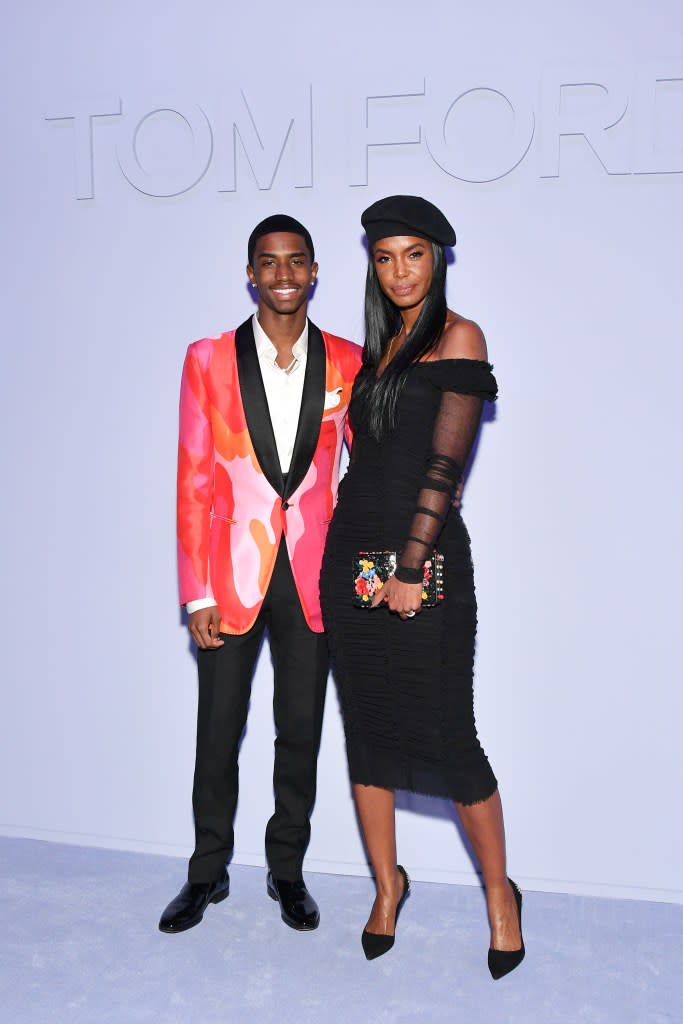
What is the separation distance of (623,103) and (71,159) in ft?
5.61

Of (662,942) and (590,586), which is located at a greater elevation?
(590,586)

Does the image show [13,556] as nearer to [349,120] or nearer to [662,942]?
[349,120]

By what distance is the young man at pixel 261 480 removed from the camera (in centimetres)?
276

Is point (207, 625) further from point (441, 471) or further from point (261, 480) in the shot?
point (441, 471)

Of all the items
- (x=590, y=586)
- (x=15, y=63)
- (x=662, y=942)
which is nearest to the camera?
(x=662, y=942)

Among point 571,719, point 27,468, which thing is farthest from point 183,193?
point 571,719

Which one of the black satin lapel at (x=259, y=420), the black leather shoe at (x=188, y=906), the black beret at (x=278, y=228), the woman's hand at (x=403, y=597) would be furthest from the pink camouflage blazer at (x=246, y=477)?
the black leather shoe at (x=188, y=906)

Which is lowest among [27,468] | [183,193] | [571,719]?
[571,719]

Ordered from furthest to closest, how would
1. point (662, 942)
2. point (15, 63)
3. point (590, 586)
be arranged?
1. point (15, 63)
2. point (590, 586)
3. point (662, 942)

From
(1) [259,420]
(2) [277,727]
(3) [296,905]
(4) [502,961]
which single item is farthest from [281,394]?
(4) [502,961]

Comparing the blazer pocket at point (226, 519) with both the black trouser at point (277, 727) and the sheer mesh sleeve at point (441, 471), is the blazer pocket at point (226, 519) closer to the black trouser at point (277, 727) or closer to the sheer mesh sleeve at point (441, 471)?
the black trouser at point (277, 727)

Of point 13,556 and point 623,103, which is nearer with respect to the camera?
point 623,103

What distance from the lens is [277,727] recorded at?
2.97 meters

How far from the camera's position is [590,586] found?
2.99 metres
